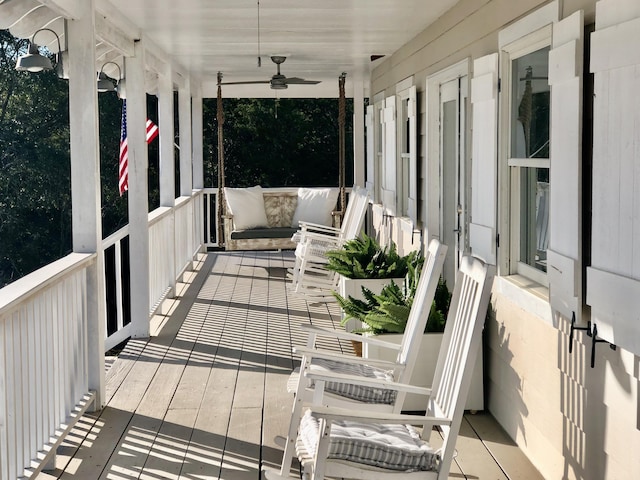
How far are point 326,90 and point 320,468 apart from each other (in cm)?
1205

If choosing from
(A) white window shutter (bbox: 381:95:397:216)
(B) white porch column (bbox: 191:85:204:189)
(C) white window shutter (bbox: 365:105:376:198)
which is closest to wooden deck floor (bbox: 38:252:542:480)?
(A) white window shutter (bbox: 381:95:397:216)

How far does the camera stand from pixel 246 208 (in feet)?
39.6

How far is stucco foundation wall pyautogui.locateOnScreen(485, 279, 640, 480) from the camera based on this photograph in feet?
10.2

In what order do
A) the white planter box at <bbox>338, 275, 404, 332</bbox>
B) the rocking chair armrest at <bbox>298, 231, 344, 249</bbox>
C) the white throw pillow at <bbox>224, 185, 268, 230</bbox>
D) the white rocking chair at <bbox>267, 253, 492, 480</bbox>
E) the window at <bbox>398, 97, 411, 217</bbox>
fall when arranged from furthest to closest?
the white throw pillow at <bbox>224, 185, 268, 230</bbox>
the rocking chair armrest at <bbox>298, 231, 344, 249</bbox>
the window at <bbox>398, 97, 411, 217</bbox>
the white planter box at <bbox>338, 275, 404, 332</bbox>
the white rocking chair at <bbox>267, 253, 492, 480</bbox>

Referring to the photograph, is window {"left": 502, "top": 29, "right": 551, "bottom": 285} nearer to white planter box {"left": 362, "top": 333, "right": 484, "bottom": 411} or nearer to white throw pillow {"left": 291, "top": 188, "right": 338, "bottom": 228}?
white planter box {"left": 362, "top": 333, "right": 484, "bottom": 411}

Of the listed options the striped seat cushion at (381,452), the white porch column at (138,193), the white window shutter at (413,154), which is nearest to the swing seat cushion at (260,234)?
the white window shutter at (413,154)

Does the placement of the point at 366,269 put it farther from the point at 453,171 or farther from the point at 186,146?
the point at 186,146

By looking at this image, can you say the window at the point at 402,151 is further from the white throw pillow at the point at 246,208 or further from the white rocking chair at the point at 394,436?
the white rocking chair at the point at 394,436

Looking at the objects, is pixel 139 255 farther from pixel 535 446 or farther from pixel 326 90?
pixel 326 90

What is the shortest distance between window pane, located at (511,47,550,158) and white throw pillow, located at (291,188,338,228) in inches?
317

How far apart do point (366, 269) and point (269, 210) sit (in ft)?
18.9

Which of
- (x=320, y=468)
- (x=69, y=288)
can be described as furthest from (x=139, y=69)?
(x=320, y=468)

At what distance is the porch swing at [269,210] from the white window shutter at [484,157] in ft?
19.3

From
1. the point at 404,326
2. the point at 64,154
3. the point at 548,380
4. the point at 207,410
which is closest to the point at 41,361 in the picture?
the point at 207,410
